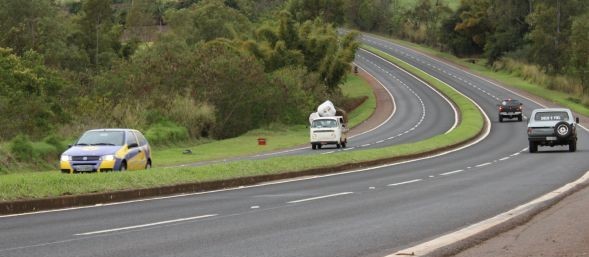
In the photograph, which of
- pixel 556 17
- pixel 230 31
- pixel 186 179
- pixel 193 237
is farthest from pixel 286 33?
pixel 193 237

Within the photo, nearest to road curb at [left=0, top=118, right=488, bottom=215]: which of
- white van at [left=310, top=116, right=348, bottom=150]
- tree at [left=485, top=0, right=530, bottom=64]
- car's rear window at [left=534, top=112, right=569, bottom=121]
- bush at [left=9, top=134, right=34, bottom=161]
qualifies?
bush at [left=9, top=134, right=34, bottom=161]

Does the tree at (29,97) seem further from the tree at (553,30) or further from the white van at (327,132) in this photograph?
the tree at (553,30)

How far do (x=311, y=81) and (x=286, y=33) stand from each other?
31.6 feet

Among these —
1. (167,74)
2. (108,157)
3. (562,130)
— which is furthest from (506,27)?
(108,157)

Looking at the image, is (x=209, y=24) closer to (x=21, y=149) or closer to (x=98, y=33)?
(x=98, y=33)

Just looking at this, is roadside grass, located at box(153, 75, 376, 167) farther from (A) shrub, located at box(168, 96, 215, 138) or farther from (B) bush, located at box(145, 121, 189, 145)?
(A) shrub, located at box(168, 96, 215, 138)

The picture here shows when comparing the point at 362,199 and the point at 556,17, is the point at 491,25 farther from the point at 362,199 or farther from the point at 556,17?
the point at 362,199

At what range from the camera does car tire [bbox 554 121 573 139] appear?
134 ft

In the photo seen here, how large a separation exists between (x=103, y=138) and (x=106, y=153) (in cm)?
151

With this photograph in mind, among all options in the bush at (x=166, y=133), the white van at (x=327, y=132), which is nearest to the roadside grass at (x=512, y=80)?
the white van at (x=327, y=132)

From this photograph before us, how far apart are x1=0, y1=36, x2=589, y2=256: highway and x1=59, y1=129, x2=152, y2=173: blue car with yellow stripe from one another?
461cm

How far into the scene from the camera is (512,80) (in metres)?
109

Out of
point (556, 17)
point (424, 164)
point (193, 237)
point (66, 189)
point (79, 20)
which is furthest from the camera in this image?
point (79, 20)

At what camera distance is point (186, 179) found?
2327 centimetres
